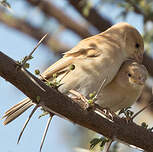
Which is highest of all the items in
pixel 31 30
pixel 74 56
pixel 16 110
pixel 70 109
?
pixel 31 30

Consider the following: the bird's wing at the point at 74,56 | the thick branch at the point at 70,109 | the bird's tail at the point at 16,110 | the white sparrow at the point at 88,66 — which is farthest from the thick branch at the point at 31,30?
the thick branch at the point at 70,109

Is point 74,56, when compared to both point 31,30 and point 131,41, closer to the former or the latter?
point 131,41

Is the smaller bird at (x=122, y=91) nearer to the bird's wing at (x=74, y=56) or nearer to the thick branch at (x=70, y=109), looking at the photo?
the bird's wing at (x=74, y=56)

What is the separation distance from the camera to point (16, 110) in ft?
12.5

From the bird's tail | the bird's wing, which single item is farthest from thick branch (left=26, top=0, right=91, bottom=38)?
the bird's tail

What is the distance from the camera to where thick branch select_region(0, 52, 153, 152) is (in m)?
2.43

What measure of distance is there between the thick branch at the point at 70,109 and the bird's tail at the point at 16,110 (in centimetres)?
88

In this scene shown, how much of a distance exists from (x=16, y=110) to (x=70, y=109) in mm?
1207

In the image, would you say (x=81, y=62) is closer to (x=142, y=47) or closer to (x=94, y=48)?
(x=94, y=48)

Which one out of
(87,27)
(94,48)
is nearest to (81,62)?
(94,48)

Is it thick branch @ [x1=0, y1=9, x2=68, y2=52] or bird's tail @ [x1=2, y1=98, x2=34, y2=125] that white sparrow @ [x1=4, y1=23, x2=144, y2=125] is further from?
thick branch @ [x1=0, y1=9, x2=68, y2=52]

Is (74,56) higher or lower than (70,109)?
higher

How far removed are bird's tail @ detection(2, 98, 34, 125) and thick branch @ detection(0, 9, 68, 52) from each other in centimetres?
249

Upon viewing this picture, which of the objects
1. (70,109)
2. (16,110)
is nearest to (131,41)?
(16,110)
